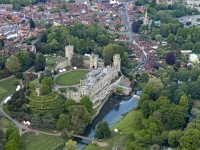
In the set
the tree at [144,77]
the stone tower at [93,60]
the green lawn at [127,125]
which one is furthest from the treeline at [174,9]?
the green lawn at [127,125]

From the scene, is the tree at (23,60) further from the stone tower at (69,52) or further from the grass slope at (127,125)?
the grass slope at (127,125)

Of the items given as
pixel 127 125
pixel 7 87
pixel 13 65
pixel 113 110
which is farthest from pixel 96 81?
pixel 13 65

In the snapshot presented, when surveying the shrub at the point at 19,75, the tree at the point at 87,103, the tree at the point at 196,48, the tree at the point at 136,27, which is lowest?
the tree at the point at 87,103

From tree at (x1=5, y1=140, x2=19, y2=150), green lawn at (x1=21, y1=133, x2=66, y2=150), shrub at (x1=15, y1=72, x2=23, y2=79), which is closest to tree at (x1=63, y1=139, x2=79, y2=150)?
green lawn at (x1=21, y1=133, x2=66, y2=150)

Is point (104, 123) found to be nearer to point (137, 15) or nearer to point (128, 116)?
point (128, 116)

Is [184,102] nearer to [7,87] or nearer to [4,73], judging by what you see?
[7,87]

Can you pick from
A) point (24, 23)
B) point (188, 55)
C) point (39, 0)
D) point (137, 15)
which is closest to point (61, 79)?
point (188, 55)
